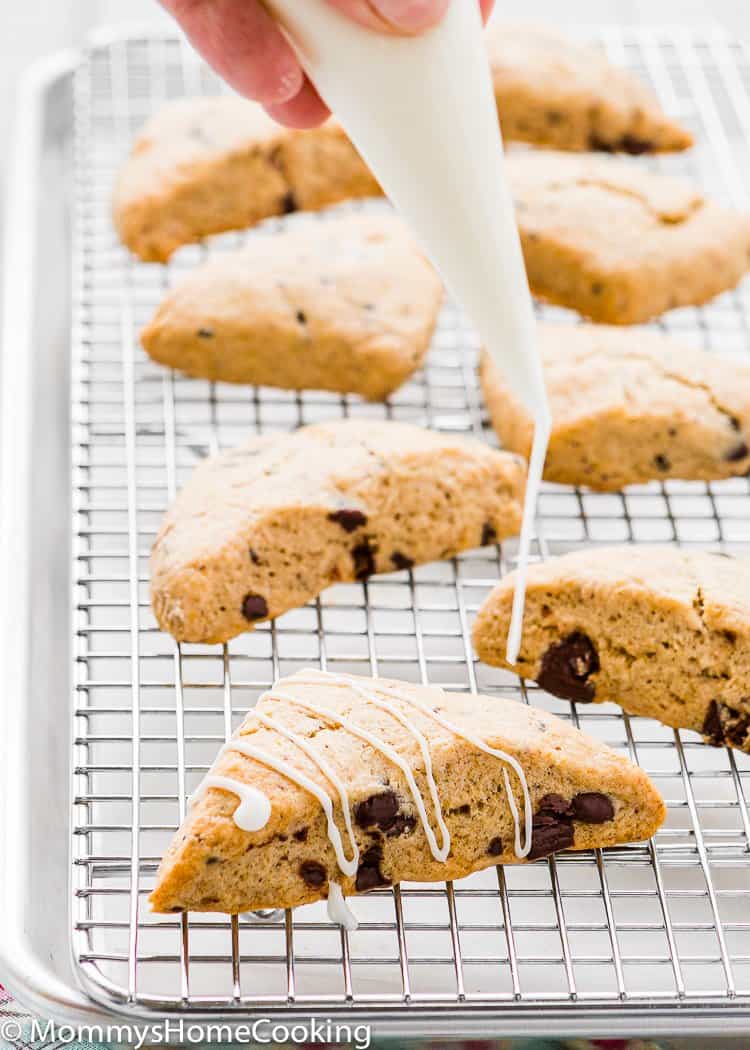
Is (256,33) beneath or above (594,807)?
above

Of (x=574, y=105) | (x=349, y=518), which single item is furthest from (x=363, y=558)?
(x=574, y=105)

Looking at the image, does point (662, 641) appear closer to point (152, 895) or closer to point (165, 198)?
point (152, 895)

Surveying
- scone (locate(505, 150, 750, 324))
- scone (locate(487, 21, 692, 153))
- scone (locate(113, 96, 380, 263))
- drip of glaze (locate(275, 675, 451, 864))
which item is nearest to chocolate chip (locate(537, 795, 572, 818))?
drip of glaze (locate(275, 675, 451, 864))

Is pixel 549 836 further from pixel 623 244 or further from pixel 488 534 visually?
pixel 623 244

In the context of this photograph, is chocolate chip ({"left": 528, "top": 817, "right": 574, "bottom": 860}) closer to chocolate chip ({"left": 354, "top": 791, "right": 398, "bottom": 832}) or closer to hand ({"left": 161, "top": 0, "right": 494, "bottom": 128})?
chocolate chip ({"left": 354, "top": 791, "right": 398, "bottom": 832})

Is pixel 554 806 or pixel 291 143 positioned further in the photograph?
pixel 291 143

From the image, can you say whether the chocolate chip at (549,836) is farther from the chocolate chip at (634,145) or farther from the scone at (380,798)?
the chocolate chip at (634,145)

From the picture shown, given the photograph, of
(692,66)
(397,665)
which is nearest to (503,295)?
(397,665)

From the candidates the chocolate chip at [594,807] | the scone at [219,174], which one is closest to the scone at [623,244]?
the scone at [219,174]
